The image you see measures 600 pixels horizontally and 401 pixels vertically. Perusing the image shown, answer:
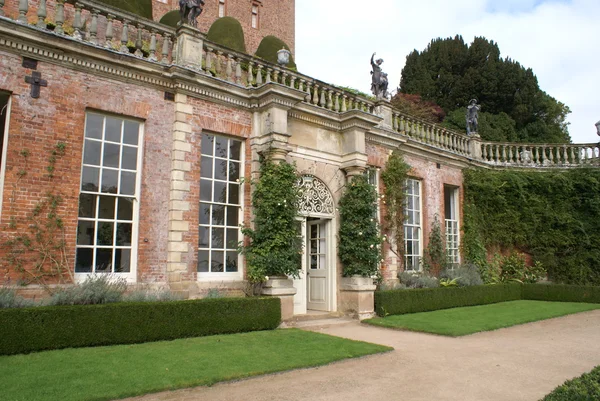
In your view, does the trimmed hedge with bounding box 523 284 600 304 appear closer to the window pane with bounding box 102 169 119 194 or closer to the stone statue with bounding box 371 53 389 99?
the stone statue with bounding box 371 53 389 99

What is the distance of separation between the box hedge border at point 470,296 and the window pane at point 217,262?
3832mm

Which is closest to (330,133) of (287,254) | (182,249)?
(287,254)

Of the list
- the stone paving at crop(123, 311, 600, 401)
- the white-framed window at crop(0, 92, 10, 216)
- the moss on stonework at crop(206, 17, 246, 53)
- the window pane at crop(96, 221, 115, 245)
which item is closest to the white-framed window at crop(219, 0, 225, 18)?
the moss on stonework at crop(206, 17, 246, 53)

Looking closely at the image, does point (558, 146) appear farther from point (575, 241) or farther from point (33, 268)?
point (33, 268)

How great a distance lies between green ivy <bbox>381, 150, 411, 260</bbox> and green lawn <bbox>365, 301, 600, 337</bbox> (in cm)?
237

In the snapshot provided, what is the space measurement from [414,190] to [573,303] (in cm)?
564

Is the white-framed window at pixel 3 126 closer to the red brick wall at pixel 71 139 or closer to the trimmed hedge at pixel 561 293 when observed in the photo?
the red brick wall at pixel 71 139

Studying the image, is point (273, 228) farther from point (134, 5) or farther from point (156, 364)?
point (134, 5)

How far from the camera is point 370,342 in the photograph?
25.0 ft

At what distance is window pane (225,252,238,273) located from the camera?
9.16 metres

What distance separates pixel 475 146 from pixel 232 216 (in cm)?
1086

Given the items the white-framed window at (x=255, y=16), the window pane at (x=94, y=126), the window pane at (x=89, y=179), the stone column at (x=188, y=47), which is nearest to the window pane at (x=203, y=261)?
the window pane at (x=89, y=179)

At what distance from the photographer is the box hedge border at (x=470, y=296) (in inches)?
423

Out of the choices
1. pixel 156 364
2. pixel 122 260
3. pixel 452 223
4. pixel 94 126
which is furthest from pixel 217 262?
pixel 452 223
